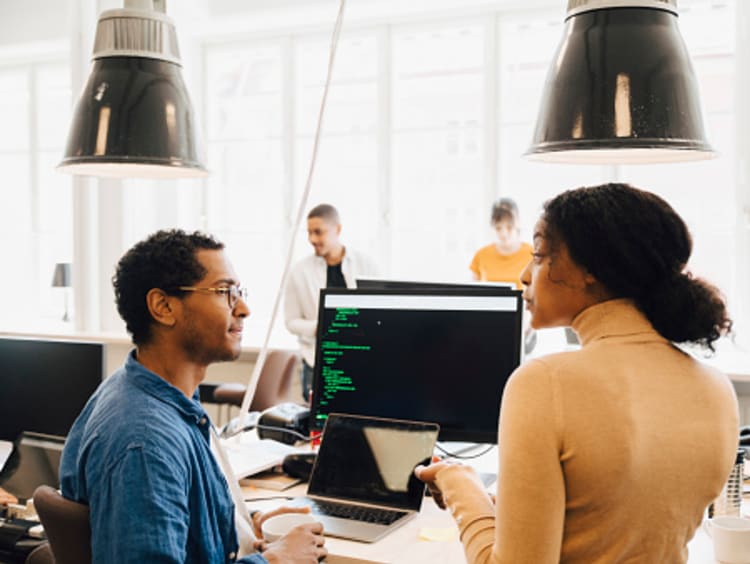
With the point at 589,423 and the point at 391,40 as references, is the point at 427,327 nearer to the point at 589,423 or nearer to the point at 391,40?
the point at 589,423

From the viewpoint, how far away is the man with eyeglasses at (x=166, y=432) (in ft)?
3.98

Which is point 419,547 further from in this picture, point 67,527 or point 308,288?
point 308,288

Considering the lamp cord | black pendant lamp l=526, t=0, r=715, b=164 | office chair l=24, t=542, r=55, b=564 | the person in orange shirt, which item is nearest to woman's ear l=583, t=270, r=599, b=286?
black pendant lamp l=526, t=0, r=715, b=164

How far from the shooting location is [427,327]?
6.54 ft

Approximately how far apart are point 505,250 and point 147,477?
3470 mm

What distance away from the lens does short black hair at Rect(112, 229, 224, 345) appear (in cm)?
154

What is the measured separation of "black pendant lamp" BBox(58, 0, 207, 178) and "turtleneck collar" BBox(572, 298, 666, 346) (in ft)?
3.58

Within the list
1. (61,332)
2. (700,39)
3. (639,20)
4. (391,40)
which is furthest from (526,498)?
(61,332)

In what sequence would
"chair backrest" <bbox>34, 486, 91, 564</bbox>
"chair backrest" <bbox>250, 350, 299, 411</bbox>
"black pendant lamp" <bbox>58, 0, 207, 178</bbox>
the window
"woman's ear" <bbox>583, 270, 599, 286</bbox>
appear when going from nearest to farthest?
"woman's ear" <bbox>583, 270, 599, 286</bbox>
"chair backrest" <bbox>34, 486, 91, 564</bbox>
"black pendant lamp" <bbox>58, 0, 207, 178</bbox>
"chair backrest" <bbox>250, 350, 299, 411</bbox>
the window

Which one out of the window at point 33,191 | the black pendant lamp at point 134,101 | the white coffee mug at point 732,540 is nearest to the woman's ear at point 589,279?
the white coffee mug at point 732,540

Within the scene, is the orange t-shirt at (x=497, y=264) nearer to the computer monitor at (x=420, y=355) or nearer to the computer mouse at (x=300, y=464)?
the computer monitor at (x=420, y=355)

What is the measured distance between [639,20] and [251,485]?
1367 millimetres

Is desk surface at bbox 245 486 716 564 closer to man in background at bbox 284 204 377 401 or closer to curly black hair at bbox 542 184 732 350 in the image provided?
curly black hair at bbox 542 184 732 350

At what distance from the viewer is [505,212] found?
440 cm
